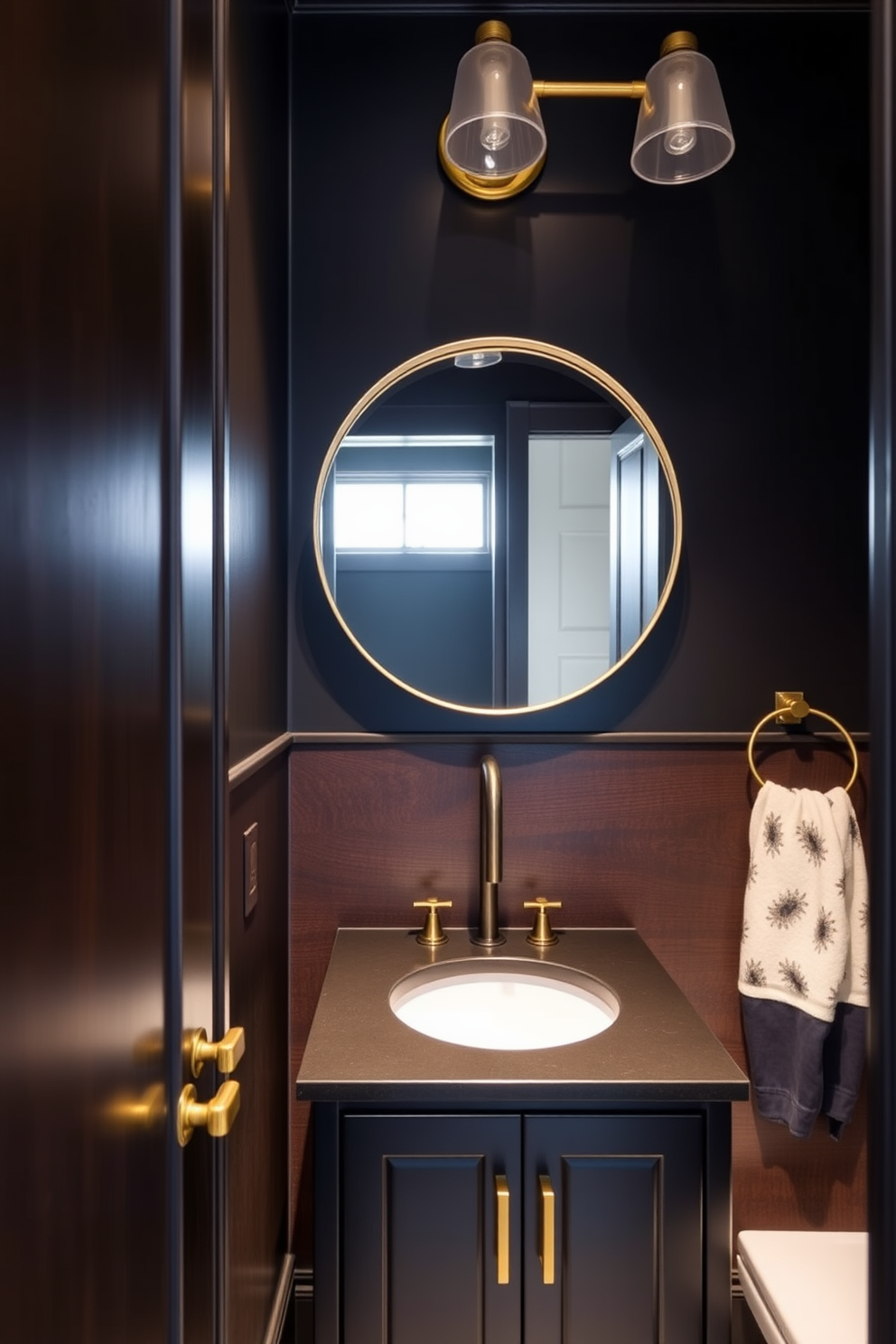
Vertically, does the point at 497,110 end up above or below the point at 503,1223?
above

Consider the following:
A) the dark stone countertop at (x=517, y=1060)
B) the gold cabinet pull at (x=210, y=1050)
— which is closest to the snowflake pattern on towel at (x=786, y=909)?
the dark stone countertop at (x=517, y=1060)

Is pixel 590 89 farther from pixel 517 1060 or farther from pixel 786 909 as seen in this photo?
pixel 517 1060

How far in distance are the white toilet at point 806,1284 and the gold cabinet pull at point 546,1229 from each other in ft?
1.23

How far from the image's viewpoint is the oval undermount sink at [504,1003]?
4.61 ft

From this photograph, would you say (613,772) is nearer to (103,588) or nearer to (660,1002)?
(660,1002)

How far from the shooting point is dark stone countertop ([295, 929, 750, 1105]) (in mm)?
1103

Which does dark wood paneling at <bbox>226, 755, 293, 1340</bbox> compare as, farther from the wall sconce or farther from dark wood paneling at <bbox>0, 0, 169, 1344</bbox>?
the wall sconce

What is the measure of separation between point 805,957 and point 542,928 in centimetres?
44

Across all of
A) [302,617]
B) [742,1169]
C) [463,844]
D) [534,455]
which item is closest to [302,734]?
[302,617]

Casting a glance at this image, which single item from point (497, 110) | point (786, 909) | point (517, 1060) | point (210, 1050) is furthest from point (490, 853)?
point (497, 110)

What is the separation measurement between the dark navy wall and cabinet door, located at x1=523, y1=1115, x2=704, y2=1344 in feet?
2.31

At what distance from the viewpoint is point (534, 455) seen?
163 centimetres

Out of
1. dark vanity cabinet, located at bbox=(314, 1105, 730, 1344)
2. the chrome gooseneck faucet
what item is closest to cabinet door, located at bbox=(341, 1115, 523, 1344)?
dark vanity cabinet, located at bbox=(314, 1105, 730, 1344)

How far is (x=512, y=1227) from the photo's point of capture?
1144 millimetres
